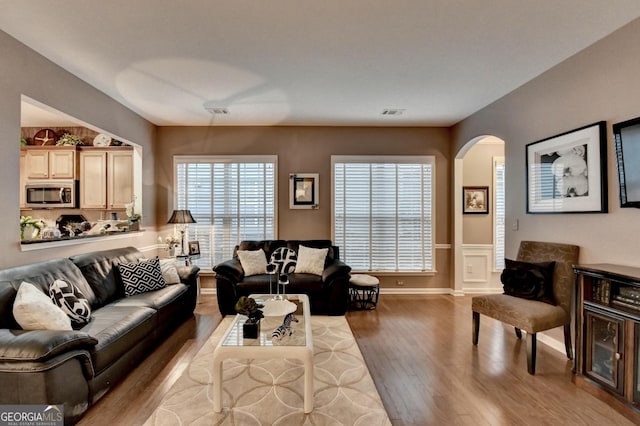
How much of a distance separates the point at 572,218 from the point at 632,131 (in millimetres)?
918

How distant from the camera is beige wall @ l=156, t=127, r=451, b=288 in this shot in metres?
5.36

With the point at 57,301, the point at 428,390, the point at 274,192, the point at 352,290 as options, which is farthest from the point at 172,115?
the point at 428,390

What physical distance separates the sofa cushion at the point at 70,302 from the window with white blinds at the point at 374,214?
11.8ft

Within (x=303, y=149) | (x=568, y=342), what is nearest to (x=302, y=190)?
(x=303, y=149)

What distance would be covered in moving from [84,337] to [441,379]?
8.94 feet

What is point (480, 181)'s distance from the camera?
18.1ft

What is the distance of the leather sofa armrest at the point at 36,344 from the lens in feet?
6.00

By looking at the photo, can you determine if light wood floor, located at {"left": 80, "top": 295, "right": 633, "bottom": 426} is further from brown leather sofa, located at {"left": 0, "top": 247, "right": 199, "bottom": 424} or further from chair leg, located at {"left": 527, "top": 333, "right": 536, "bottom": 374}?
brown leather sofa, located at {"left": 0, "top": 247, "right": 199, "bottom": 424}

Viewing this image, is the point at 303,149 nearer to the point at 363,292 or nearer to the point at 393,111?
the point at 393,111

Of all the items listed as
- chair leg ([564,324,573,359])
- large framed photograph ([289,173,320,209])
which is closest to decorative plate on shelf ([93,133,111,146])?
large framed photograph ([289,173,320,209])

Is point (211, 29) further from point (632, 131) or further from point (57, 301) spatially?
point (632, 131)

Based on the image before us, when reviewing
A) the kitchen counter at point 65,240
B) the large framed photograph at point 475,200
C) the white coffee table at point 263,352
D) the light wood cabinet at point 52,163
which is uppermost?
the light wood cabinet at point 52,163

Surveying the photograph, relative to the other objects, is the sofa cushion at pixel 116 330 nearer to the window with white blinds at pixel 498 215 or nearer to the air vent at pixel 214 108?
the air vent at pixel 214 108

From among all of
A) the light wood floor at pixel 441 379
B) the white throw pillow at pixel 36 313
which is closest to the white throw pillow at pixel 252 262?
the light wood floor at pixel 441 379
